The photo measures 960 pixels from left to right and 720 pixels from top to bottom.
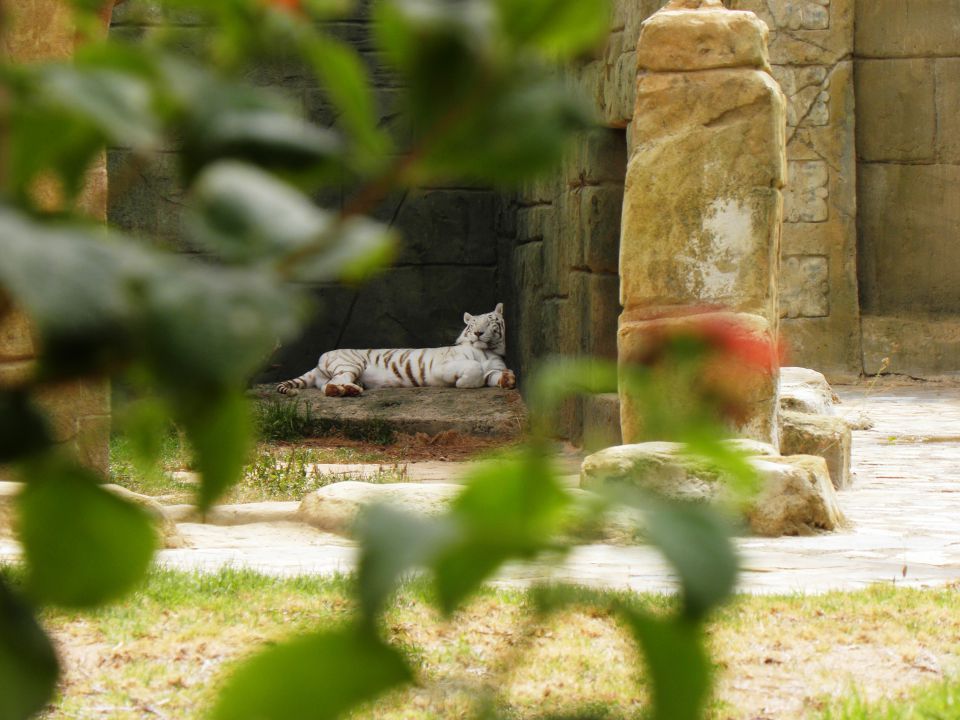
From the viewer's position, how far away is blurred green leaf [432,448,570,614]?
1.29 feet

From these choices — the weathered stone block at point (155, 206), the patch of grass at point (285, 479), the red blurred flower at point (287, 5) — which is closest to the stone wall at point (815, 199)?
the weathered stone block at point (155, 206)

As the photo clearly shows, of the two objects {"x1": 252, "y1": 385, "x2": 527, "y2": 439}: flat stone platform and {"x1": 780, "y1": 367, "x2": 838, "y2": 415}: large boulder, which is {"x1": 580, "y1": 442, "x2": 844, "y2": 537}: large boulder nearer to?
{"x1": 780, "y1": 367, "x2": 838, "y2": 415}: large boulder

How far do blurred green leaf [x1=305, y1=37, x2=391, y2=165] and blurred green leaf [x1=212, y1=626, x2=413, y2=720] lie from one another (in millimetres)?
147

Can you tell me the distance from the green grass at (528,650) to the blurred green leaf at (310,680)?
214 cm

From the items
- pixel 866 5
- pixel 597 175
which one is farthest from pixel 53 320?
pixel 866 5

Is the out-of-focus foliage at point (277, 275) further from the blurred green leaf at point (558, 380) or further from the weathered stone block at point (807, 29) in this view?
the weathered stone block at point (807, 29)

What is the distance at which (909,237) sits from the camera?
12086 millimetres

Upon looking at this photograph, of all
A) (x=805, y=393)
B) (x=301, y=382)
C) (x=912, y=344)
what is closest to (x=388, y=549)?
(x=805, y=393)

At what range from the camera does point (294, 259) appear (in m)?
0.36

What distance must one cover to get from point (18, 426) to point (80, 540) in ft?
0.22

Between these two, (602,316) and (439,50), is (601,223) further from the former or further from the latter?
(439,50)

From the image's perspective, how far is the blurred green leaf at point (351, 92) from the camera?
39 centimetres

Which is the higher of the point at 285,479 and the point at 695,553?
the point at 695,553

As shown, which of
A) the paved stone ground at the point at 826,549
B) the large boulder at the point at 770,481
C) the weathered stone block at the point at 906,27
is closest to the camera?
the paved stone ground at the point at 826,549
